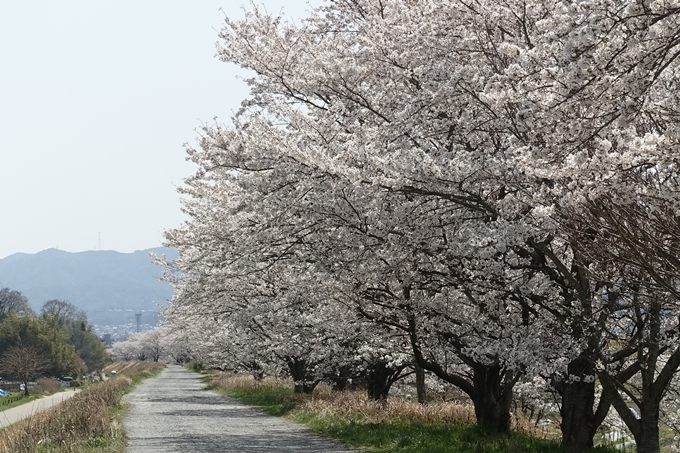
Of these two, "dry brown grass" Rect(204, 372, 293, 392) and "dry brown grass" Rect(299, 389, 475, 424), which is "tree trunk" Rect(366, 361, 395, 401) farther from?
"dry brown grass" Rect(204, 372, 293, 392)

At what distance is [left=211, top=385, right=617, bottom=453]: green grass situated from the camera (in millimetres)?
12555

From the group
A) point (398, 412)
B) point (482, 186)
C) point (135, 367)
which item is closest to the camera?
point (482, 186)

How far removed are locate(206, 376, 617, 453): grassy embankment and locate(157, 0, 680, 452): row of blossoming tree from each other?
811 millimetres

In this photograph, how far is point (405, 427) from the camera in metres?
16.3

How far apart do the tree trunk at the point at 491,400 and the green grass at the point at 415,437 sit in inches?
11.6

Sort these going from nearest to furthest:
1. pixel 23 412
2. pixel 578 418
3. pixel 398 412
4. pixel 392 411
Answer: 1. pixel 578 418
2. pixel 398 412
3. pixel 392 411
4. pixel 23 412

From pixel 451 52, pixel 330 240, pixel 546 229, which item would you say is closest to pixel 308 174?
pixel 330 240

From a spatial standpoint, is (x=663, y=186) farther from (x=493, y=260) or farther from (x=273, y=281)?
(x=273, y=281)

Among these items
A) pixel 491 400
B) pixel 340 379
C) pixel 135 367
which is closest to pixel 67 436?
pixel 491 400

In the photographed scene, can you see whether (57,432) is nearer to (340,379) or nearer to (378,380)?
(378,380)

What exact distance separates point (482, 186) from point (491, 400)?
599 cm

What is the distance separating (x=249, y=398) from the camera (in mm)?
34031

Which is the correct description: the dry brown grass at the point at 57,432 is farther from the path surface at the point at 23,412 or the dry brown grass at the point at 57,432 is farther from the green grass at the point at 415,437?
the path surface at the point at 23,412

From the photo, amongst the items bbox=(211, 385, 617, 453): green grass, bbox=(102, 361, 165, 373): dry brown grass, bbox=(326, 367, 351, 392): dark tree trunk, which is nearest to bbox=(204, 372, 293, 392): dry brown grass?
bbox=(326, 367, 351, 392): dark tree trunk
